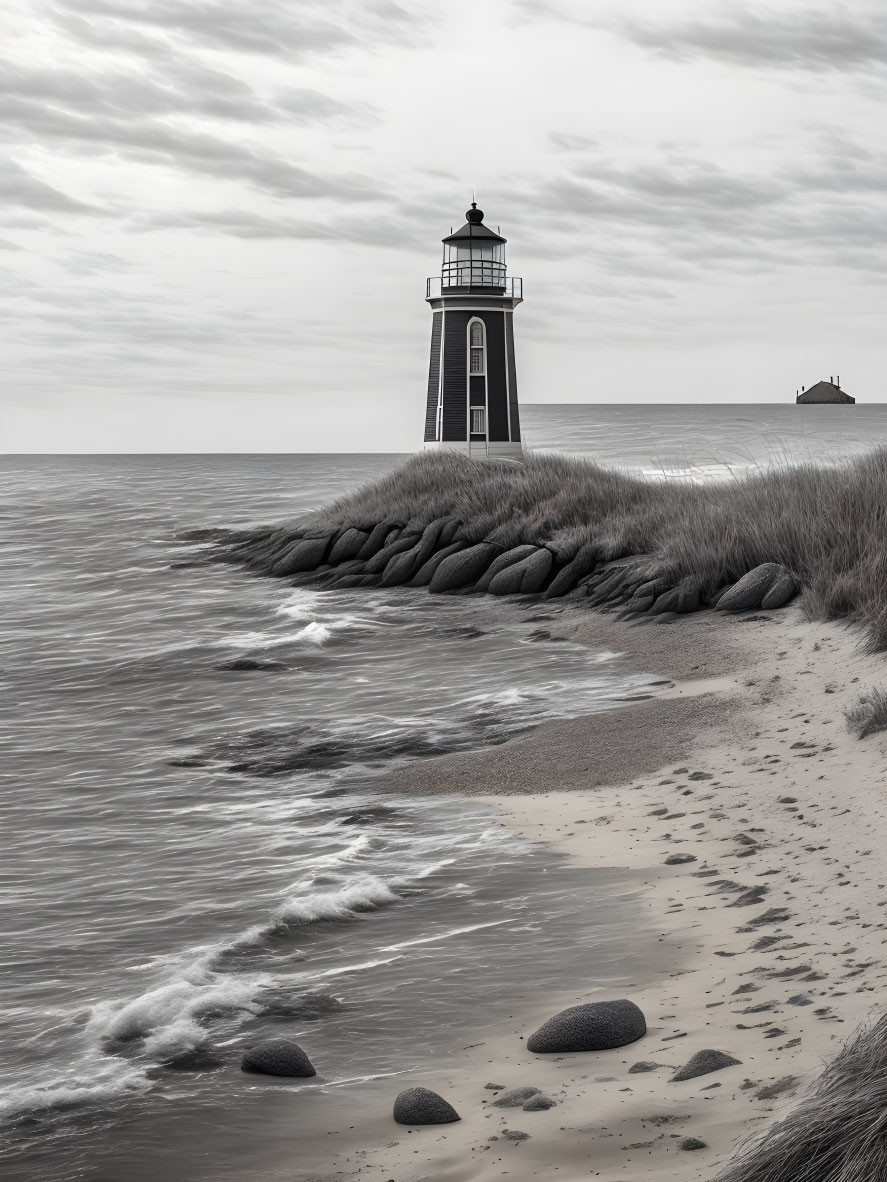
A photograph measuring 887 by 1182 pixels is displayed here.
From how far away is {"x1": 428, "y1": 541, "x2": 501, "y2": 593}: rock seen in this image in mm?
22516

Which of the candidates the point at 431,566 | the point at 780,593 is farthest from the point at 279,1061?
the point at 431,566

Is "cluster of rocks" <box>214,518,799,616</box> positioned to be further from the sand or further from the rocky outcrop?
the sand

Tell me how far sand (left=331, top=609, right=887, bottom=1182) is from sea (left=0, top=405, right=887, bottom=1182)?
1.03 ft

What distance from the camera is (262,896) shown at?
25.6 ft

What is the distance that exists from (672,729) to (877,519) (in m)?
5.48

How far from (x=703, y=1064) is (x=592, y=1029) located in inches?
24.8

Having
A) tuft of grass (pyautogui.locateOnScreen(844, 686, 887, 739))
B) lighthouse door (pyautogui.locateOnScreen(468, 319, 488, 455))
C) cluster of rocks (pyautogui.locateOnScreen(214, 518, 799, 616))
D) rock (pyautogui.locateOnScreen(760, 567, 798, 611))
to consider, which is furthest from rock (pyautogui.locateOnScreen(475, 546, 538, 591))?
lighthouse door (pyautogui.locateOnScreen(468, 319, 488, 455))

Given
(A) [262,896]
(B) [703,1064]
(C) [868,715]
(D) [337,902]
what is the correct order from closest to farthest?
(B) [703,1064], (D) [337,902], (A) [262,896], (C) [868,715]

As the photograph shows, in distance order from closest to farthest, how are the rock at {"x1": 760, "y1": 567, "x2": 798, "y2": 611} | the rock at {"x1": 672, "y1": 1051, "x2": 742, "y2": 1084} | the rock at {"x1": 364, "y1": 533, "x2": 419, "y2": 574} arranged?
the rock at {"x1": 672, "y1": 1051, "x2": 742, "y2": 1084}
the rock at {"x1": 760, "y1": 567, "x2": 798, "y2": 611}
the rock at {"x1": 364, "y1": 533, "x2": 419, "y2": 574}

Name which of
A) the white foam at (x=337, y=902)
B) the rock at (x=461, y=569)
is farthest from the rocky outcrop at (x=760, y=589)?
the white foam at (x=337, y=902)

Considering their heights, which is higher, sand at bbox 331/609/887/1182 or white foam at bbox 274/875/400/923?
sand at bbox 331/609/887/1182

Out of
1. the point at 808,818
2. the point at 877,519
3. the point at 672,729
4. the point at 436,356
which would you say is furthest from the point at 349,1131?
the point at 436,356

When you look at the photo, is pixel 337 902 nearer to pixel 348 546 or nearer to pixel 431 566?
pixel 431 566

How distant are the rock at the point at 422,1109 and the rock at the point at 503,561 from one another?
17052 mm
